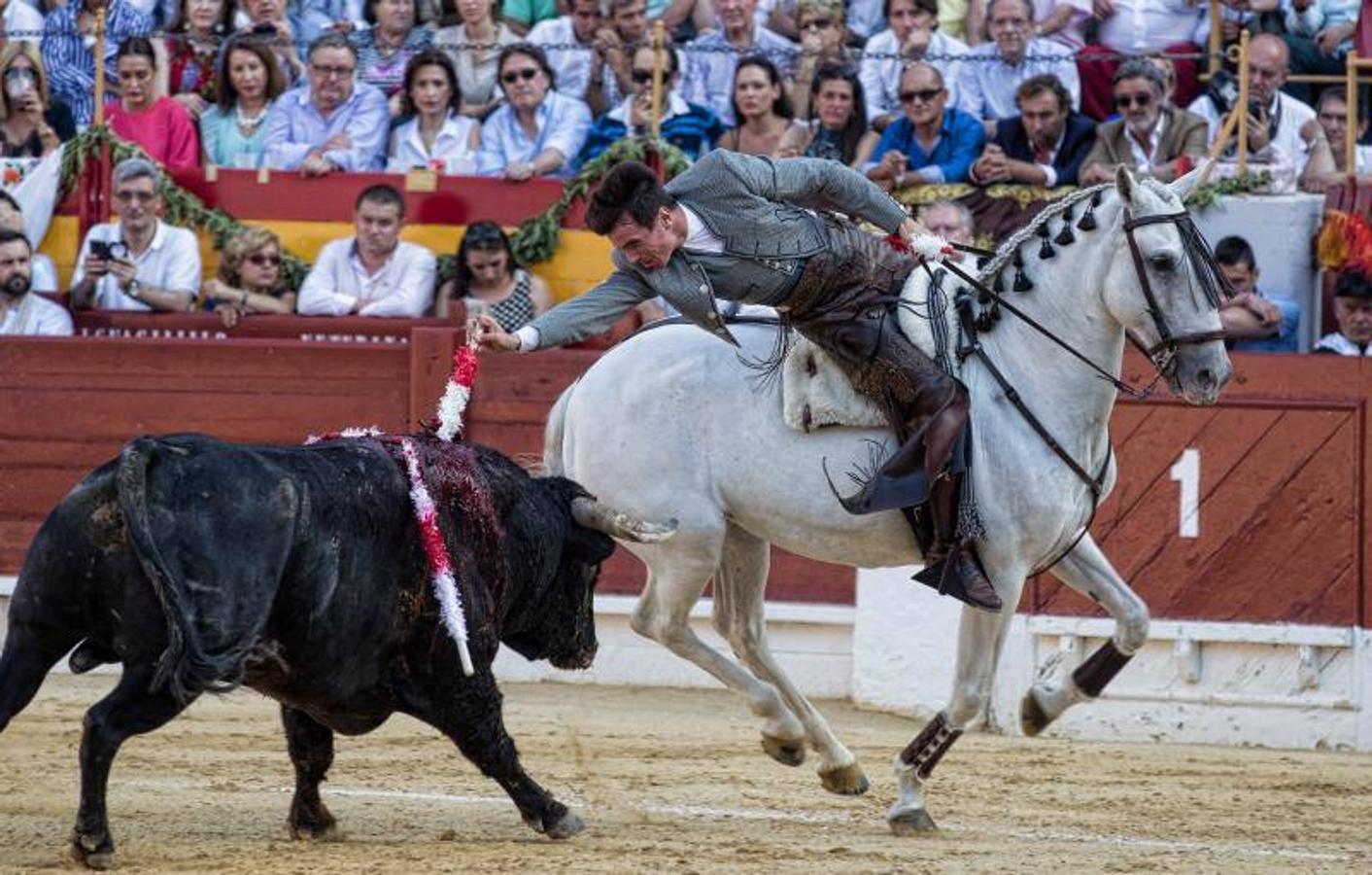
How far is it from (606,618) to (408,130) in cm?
268

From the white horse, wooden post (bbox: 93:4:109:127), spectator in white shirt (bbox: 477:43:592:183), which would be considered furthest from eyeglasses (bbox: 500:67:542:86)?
the white horse

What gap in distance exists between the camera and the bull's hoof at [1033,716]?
25.3 feet

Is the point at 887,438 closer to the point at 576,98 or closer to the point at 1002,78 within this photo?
the point at 1002,78

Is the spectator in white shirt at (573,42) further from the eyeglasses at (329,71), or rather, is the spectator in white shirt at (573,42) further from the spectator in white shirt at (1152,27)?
the spectator in white shirt at (1152,27)

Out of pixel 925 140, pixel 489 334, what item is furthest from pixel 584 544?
pixel 925 140

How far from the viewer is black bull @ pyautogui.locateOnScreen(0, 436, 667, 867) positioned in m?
6.04

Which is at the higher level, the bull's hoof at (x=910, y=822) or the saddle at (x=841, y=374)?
the saddle at (x=841, y=374)

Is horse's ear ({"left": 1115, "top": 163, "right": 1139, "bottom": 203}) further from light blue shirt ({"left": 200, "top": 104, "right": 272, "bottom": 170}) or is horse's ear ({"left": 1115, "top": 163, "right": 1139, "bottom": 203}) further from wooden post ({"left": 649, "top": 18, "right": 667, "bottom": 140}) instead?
light blue shirt ({"left": 200, "top": 104, "right": 272, "bottom": 170})

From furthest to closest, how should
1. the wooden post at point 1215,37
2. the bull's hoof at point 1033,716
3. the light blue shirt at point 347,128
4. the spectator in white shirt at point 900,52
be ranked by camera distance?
the light blue shirt at point 347,128
the spectator in white shirt at point 900,52
the wooden post at point 1215,37
the bull's hoof at point 1033,716

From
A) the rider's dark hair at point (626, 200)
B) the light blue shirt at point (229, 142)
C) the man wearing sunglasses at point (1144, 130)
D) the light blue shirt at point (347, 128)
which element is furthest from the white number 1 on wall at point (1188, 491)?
the light blue shirt at point (229, 142)

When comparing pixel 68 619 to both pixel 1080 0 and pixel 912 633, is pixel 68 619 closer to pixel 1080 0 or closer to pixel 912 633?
pixel 912 633

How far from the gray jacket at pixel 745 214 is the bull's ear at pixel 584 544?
0.55 metres

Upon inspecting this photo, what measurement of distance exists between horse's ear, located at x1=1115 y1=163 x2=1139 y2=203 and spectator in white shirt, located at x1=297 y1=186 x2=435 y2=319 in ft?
15.3

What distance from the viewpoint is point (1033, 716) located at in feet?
25.4
